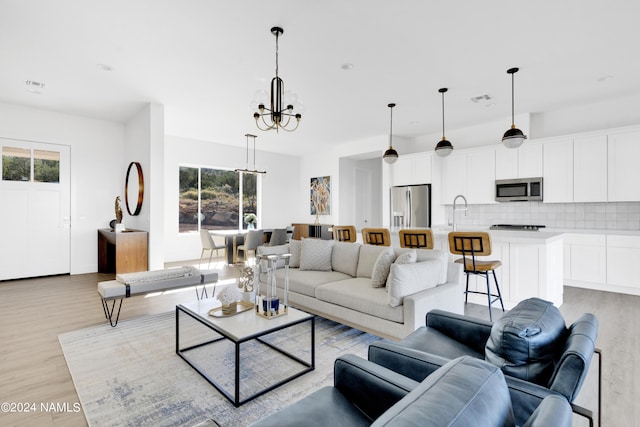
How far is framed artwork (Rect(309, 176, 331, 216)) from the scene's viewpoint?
8.76 meters

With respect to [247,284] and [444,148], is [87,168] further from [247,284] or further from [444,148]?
[444,148]

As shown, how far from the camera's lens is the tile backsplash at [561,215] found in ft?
16.5

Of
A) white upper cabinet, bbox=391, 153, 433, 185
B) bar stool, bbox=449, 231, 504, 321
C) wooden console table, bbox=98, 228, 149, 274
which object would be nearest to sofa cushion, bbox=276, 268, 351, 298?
bar stool, bbox=449, 231, 504, 321

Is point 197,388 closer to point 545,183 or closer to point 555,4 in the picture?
point 555,4

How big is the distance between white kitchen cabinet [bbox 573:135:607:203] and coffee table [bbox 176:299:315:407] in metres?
4.98

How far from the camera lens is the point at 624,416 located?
6.19 feet

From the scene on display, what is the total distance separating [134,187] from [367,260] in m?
4.36

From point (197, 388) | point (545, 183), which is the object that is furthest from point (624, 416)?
point (545, 183)

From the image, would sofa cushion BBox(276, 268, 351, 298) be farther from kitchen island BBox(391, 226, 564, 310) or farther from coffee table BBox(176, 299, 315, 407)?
kitchen island BBox(391, 226, 564, 310)

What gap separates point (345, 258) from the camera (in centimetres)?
380

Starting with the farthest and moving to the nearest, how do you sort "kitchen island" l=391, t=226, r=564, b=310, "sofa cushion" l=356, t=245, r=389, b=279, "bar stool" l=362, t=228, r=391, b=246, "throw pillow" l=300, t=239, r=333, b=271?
"bar stool" l=362, t=228, r=391, b=246 → "throw pillow" l=300, t=239, r=333, b=271 → "kitchen island" l=391, t=226, r=564, b=310 → "sofa cushion" l=356, t=245, r=389, b=279

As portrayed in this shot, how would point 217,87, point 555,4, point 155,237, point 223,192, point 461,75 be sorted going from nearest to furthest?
point 555,4 → point 461,75 → point 217,87 → point 155,237 → point 223,192

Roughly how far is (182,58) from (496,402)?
159 inches

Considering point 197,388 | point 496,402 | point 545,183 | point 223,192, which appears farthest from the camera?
point 223,192
